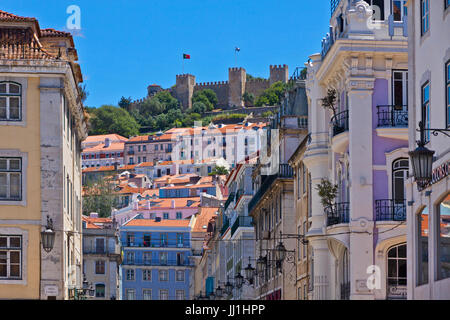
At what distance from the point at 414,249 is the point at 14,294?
49.2 ft

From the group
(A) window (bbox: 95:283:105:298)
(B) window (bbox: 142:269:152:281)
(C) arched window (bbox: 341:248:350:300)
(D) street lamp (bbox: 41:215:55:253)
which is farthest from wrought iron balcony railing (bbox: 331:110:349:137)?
(B) window (bbox: 142:269:152:281)

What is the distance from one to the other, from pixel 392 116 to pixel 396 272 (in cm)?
484

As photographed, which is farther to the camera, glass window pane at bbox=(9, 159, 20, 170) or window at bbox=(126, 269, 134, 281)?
window at bbox=(126, 269, 134, 281)

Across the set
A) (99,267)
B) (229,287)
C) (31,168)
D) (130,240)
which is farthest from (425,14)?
(130,240)

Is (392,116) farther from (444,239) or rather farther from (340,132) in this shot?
(444,239)

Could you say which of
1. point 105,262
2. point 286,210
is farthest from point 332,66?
point 105,262

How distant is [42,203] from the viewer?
1521 inches

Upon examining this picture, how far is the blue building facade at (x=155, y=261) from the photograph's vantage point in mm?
128250

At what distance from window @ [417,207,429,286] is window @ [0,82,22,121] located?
52.7 ft

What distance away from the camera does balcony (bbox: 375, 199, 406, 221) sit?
1444 inches

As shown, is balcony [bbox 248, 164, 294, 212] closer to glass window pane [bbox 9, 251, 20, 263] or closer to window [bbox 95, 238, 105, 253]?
glass window pane [bbox 9, 251, 20, 263]

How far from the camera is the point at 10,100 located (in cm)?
3897

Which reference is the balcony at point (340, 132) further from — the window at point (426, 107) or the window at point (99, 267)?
the window at point (99, 267)
